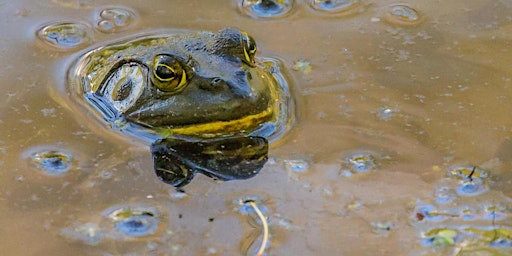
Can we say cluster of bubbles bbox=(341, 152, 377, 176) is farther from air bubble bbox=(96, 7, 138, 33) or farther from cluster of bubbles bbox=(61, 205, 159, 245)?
air bubble bbox=(96, 7, 138, 33)

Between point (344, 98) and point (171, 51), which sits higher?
point (171, 51)

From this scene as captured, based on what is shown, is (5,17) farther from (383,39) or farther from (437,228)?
(437,228)

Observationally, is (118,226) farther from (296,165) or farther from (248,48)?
(248,48)

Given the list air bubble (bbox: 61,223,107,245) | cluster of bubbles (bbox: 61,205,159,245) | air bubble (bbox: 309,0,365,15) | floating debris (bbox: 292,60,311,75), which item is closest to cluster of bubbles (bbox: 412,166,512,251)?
floating debris (bbox: 292,60,311,75)

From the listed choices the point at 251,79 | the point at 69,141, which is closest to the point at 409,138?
the point at 251,79

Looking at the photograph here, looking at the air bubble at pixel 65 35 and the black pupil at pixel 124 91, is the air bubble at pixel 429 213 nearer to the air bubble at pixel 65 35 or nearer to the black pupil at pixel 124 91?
the black pupil at pixel 124 91

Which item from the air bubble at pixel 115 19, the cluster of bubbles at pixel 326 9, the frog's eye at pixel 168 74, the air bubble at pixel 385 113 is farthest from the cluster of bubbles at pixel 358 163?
the air bubble at pixel 115 19

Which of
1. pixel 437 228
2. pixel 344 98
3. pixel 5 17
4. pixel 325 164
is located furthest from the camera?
pixel 5 17
